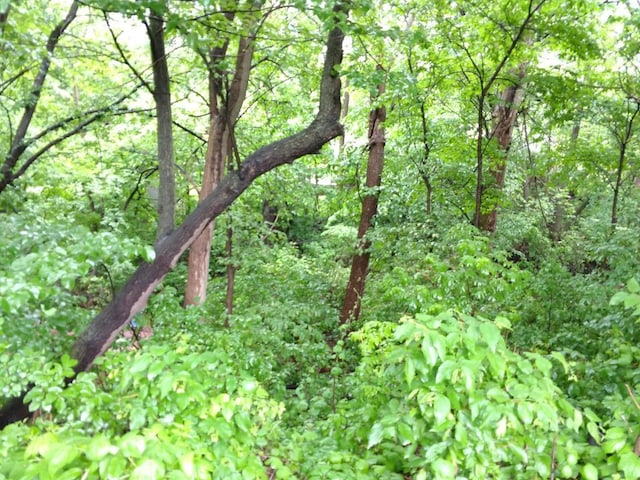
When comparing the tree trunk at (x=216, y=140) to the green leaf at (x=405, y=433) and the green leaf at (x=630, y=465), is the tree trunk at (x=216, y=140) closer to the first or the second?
the green leaf at (x=405, y=433)

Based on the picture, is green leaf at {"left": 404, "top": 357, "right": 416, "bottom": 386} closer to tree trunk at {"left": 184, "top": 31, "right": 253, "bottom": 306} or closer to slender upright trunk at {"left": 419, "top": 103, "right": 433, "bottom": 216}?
tree trunk at {"left": 184, "top": 31, "right": 253, "bottom": 306}

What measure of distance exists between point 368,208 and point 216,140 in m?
3.11

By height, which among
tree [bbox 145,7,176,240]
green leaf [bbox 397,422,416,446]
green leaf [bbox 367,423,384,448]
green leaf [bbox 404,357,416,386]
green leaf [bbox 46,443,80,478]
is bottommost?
green leaf [bbox 367,423,384,448]

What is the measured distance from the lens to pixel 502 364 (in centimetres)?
171

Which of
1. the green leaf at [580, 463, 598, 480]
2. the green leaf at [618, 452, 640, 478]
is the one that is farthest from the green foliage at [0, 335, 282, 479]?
the green leaf at [618, 452, 640, 478]

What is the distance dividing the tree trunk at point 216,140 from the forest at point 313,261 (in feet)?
0.14

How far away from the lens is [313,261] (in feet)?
32.4

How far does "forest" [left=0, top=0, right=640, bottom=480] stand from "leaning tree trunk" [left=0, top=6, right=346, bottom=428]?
2cm

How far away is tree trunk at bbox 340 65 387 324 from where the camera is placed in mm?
7336

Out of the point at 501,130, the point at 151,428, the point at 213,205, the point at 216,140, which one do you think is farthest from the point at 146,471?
the point at 501,130

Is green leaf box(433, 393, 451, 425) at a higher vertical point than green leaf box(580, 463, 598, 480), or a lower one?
higher

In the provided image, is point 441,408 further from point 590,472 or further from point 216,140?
point 216,140

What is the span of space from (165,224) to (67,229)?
2.78 feet

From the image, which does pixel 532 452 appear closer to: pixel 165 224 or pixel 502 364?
pixel 502 364
